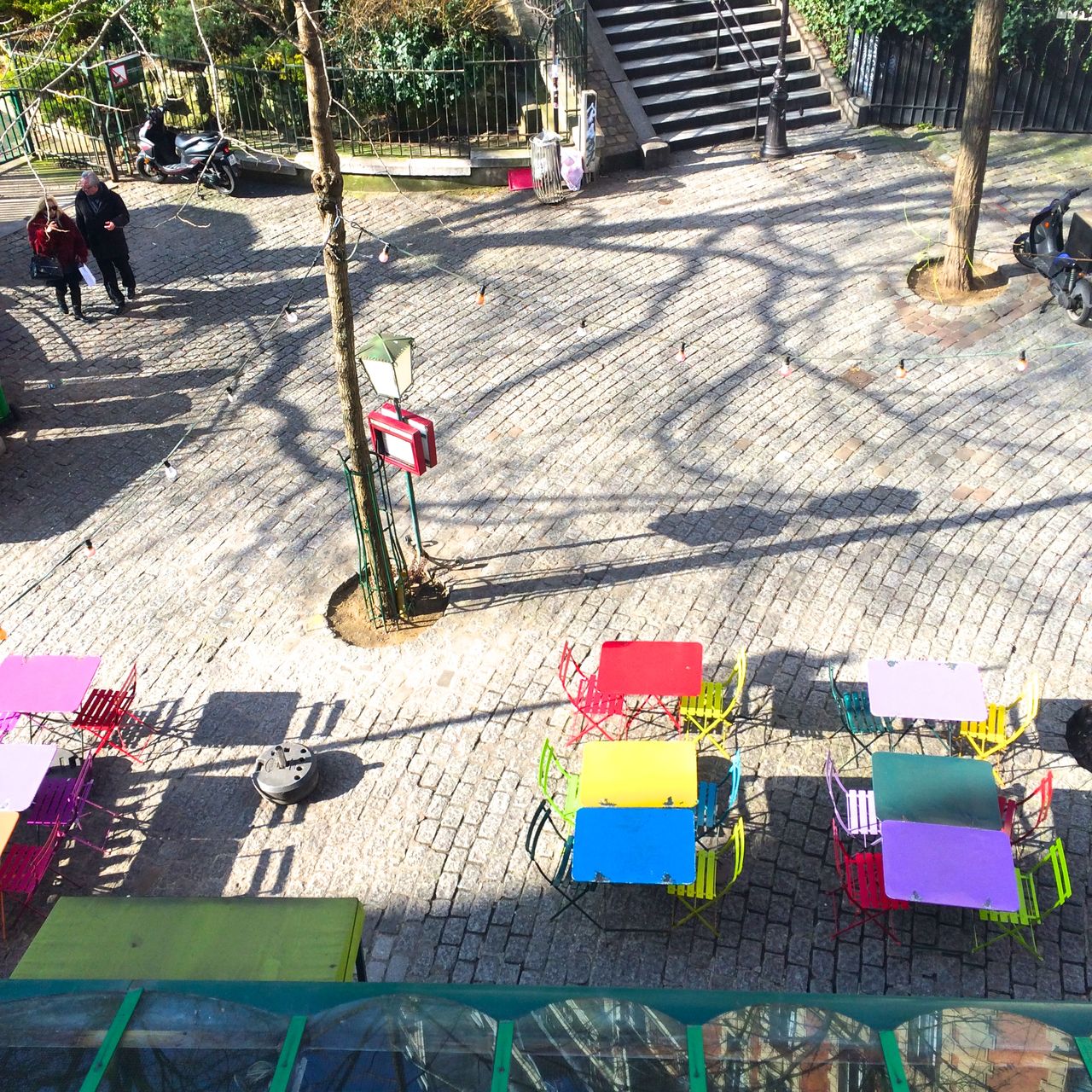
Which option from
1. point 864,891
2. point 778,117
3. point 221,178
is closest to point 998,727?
point 864,891

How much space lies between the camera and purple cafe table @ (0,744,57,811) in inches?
273

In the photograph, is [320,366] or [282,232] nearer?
[320,366]

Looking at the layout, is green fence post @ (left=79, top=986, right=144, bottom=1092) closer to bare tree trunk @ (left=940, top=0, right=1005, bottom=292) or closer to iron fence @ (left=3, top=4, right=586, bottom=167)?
bare tree trunk @ (left=940, top=0, right=1005, bottom=292)

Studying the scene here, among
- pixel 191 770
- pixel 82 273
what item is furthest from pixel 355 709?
pixel 82 273

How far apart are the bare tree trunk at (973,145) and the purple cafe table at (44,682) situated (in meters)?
9.73

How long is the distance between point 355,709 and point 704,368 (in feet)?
18.1

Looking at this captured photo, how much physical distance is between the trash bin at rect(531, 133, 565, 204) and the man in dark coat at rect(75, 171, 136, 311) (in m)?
5.21

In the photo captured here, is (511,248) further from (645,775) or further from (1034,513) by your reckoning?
(645,775)

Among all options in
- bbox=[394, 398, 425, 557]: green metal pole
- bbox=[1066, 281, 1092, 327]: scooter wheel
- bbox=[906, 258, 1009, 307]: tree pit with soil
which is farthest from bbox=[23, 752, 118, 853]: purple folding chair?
bbox=[1066, 281, 1092, 327]: scooter wheel

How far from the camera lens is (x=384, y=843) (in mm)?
7152

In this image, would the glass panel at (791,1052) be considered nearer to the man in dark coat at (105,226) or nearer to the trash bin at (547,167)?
the man in dark coat at (105,226)

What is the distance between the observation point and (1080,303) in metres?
11.4

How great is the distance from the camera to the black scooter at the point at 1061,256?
11438 mm

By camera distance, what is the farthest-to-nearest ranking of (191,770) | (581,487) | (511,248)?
1. (511,248)
2. (581,487)
3. (191,770)
